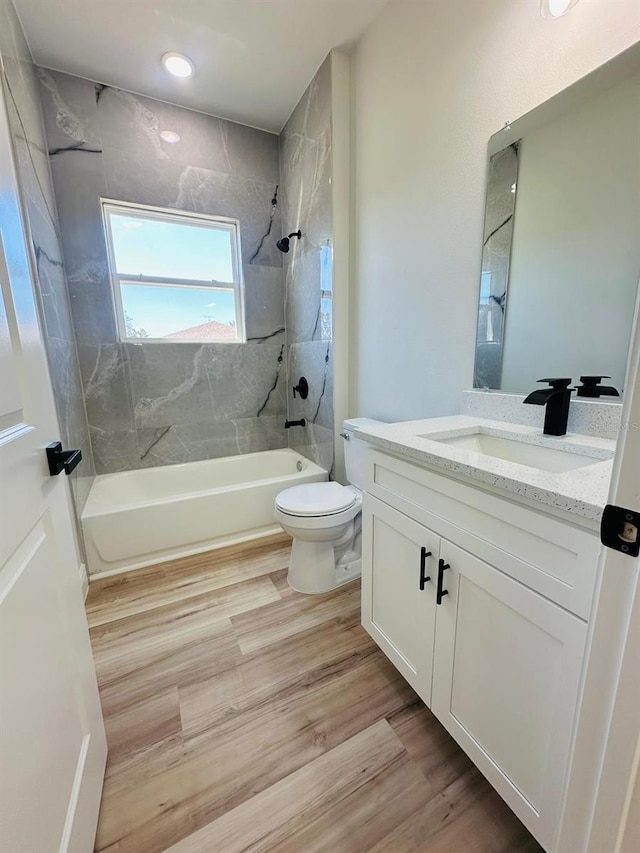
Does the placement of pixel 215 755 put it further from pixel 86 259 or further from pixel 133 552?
pixel 86 259

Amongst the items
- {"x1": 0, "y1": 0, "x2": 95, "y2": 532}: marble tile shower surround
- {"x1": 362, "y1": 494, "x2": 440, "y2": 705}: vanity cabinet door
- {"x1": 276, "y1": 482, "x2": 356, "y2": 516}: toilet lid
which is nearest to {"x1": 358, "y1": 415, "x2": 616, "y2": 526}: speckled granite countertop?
{"x1": 362, "y1": 494, "x2": 440, "y2": 705}: vanity cabinet door

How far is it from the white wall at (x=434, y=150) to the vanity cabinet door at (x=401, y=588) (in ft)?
2.20

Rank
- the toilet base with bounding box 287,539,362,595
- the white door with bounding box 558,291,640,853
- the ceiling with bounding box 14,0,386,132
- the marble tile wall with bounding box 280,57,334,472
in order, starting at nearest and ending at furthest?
the white door with bounding box 558,291,640,853, the ceiling with bounding box 14,0,386,132, the toilet base with bounding box 287,539,362,595, the marble tile wall with bounding box 280,57,334,472

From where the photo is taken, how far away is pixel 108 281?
231 cm

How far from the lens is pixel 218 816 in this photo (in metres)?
0.93

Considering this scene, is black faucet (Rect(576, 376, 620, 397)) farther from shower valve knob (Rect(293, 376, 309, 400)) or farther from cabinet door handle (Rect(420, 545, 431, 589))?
shower valve knob (Rect(293, 376, 309, 400))

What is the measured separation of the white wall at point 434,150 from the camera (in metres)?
1.08

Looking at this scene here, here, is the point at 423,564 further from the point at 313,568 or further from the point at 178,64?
the point at 178,64

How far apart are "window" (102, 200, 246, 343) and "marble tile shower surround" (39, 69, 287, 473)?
0.07 m

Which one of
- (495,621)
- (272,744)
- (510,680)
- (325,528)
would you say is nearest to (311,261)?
(325,528)

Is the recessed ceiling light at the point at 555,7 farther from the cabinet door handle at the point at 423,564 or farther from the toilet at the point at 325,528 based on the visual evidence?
the cabinet door handle at the point at 423,564

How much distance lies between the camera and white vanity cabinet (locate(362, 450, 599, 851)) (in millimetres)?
668

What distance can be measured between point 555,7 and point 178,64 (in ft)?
6.35

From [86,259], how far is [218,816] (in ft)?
9.12
